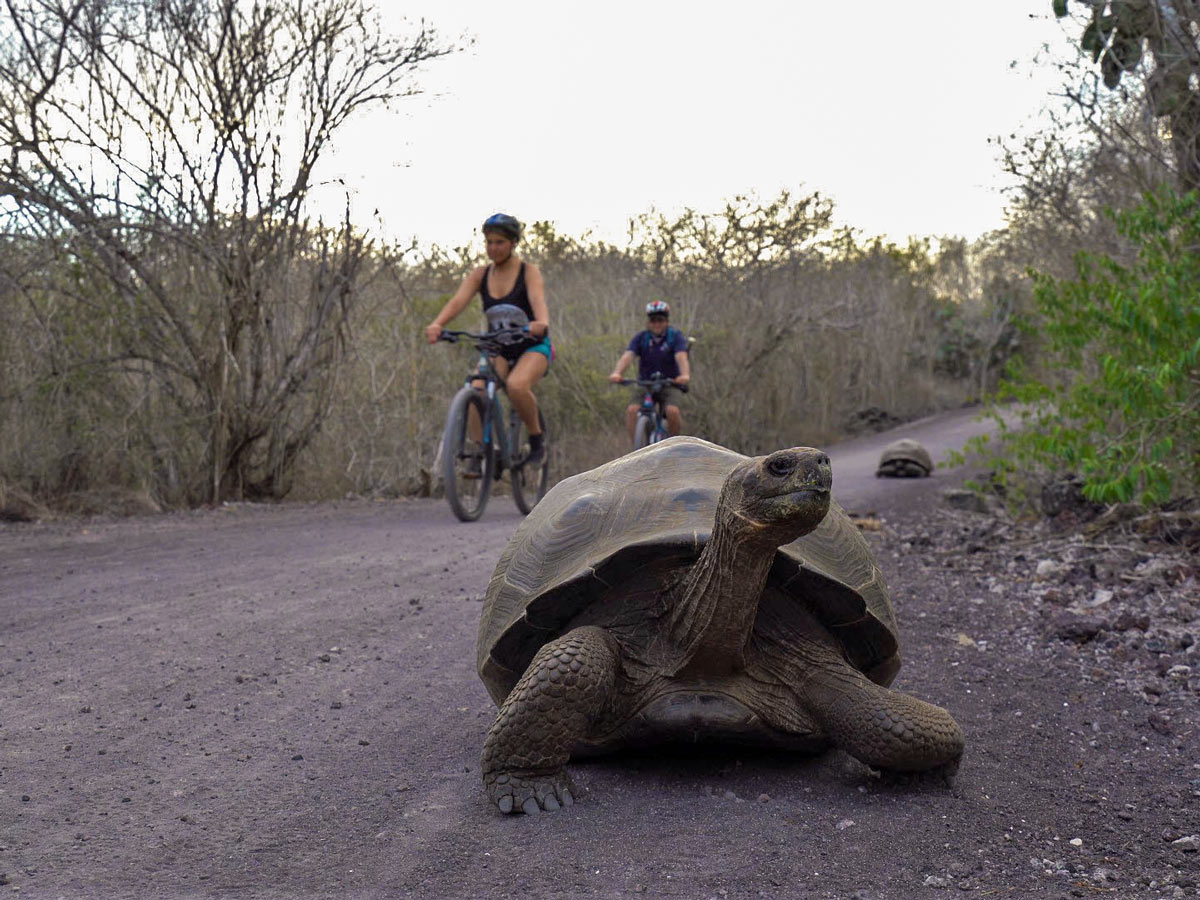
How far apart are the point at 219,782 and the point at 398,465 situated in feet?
33.5

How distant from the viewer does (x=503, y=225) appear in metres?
8.72

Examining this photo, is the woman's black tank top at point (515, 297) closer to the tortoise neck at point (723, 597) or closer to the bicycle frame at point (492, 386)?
the bicycle frame at point (492, 386)

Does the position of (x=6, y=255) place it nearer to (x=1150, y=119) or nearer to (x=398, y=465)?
(x=398, y=465)

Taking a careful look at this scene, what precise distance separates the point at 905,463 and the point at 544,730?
1353 cm

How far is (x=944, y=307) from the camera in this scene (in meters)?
37.6

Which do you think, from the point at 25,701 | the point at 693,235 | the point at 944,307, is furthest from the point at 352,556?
the point at 944,307

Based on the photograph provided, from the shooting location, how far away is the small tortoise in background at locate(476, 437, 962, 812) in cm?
288

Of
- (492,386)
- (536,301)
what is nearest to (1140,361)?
(536,301)

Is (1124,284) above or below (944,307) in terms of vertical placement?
below

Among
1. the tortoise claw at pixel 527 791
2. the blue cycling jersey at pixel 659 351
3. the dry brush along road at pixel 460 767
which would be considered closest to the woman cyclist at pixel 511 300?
the blue cycling jersey at pixel 659 351

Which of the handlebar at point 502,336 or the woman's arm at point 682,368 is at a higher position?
the handlebar at point 502,336

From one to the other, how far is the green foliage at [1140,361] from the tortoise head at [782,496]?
12.1 ft

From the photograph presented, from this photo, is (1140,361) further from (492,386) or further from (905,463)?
(905,463)

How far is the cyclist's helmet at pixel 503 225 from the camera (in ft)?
28.5
